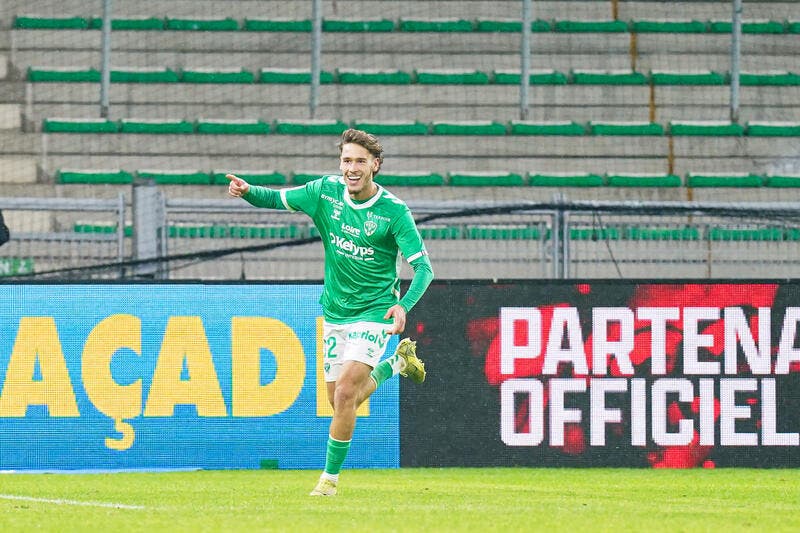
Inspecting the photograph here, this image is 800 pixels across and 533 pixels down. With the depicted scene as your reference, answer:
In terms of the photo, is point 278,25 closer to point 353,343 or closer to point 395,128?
point 395,128

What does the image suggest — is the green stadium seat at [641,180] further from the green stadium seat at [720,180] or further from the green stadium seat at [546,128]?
the green stadium seat at [546,128]

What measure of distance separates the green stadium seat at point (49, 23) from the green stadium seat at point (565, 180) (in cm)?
786

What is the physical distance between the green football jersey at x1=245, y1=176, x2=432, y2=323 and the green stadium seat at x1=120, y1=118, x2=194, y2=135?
13.3 m

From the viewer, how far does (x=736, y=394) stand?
1079cm

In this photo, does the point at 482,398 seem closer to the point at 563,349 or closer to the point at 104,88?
the point at 563,349

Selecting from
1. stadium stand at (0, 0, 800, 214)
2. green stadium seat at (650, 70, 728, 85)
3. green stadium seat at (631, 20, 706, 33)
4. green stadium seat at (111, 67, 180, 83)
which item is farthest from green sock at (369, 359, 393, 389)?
green stadium seat at (631, 20, 706, 33)

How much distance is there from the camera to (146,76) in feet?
73.5

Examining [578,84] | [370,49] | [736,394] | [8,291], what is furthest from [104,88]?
[736,394]

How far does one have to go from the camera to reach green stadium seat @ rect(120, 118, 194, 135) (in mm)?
20953

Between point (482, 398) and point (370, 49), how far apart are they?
1359 centimetres

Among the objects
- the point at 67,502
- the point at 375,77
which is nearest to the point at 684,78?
the point at 375,77

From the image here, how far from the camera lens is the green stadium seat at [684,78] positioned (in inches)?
904

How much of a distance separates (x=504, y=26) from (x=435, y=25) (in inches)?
43.4

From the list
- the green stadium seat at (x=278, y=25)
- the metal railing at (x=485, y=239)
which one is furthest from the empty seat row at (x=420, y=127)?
the metal railing at (x=485, y=239)
